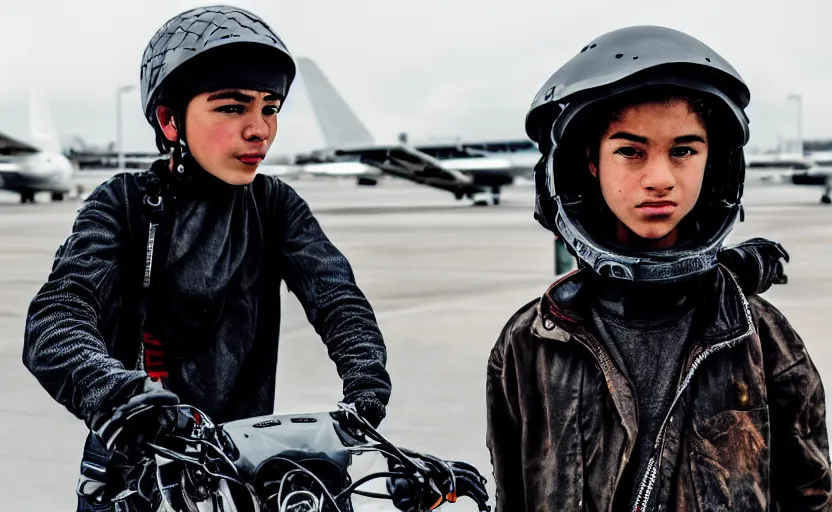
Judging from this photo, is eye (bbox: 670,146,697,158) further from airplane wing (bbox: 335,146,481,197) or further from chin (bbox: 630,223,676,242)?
airplane wing (bbox: 335,146,481,197)

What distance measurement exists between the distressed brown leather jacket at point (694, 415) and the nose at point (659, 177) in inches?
8.3

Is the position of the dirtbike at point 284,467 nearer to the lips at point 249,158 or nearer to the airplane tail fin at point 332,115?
the lips at point 249,158

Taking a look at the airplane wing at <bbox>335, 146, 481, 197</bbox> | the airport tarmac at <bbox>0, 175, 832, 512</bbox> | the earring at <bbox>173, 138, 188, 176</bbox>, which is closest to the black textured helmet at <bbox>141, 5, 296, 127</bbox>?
the earring at <bbox>173, 138, 188, 176</bbox>

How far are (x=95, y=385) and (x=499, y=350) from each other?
32.5 inches

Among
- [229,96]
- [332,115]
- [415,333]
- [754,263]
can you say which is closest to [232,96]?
[229,96]

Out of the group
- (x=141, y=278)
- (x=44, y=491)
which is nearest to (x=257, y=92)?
(x=141, y=278)

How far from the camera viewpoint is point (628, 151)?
1990 millimetres

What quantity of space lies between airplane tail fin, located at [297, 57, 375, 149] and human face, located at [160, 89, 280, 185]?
3855 centimetres

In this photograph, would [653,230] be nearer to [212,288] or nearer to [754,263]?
[754,263]

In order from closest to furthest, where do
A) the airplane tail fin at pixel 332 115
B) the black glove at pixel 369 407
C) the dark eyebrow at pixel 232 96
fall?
the black glove at pixel 369 407 < the dark eyebrow at pixel 232 96 < the airplane tail fin at pixel 332 115

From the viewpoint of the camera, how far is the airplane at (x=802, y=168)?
39.0 meters

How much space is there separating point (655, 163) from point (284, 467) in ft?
2.97

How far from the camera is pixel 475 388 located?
7207mm

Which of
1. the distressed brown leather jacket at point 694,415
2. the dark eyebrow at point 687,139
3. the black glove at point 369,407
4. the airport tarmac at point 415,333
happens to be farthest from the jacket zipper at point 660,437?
the airport tarmac at point 415,333
